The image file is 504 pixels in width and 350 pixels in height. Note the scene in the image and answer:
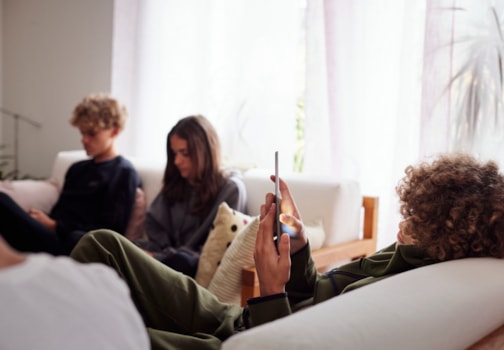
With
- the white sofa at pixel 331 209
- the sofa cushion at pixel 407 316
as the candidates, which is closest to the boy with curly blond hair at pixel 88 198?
the white sofa at pixel 331 209

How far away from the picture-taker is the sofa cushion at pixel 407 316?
1.07 m

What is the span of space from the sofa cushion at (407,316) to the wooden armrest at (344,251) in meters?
1.02

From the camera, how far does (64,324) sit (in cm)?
83

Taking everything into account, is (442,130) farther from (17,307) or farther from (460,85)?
(17,307)

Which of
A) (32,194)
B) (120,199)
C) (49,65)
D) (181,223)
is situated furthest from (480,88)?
(49,65)

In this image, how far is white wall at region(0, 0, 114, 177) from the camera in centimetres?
480

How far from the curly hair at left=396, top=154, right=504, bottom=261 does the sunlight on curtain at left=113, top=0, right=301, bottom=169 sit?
1.97 m

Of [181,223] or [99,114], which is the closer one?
[181,223]

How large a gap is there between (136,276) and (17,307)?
94cm

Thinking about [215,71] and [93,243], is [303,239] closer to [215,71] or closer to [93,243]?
[93,243]

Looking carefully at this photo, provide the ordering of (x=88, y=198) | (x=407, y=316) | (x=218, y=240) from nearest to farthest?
(x=407, y=316)
(x=218, y=240)
(x=88, y=198)

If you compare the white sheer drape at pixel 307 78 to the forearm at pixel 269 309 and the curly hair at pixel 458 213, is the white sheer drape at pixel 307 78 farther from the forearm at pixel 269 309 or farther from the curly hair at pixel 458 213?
the forearm at pixel 269 309

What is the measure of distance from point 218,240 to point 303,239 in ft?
3.10

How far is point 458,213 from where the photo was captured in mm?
1616
